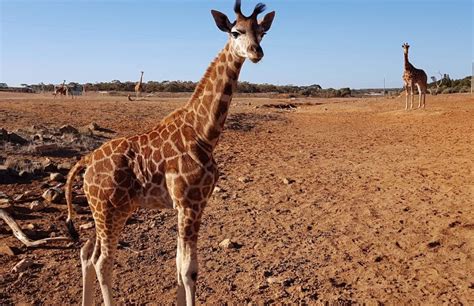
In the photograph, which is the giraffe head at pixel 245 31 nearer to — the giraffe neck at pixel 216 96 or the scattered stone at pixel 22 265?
the giraffe neck at pixel 216 96

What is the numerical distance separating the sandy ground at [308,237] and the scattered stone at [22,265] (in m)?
0.07

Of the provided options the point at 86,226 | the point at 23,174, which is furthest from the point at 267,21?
the point at 23,174

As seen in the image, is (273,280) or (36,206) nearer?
(273,280)

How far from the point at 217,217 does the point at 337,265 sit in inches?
104

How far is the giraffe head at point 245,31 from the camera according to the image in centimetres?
427

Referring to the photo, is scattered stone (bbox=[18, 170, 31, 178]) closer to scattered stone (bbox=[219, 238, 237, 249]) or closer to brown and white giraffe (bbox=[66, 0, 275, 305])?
scattered stone (bbox=[219, 238, 237, 249])

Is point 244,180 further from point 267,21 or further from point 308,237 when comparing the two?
point 267,21

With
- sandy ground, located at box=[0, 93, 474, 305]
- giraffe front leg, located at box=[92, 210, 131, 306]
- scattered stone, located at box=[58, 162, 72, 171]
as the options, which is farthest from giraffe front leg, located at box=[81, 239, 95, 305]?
scattered stone, located at box=[58, 162, 72, 171]

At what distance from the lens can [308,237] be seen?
296 inches

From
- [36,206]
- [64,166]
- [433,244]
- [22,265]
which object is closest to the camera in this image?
[22,265]

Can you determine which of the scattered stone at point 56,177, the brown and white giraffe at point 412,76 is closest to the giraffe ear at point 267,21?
the scattered stone at point 56,177

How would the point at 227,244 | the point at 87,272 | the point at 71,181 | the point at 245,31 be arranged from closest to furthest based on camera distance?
1. the point at 245,31
2. the point at 87,272
3. the point at 71,181
4. the point at 227,244

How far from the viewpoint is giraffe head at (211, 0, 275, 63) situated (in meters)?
4.27

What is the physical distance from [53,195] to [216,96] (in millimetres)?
5156
